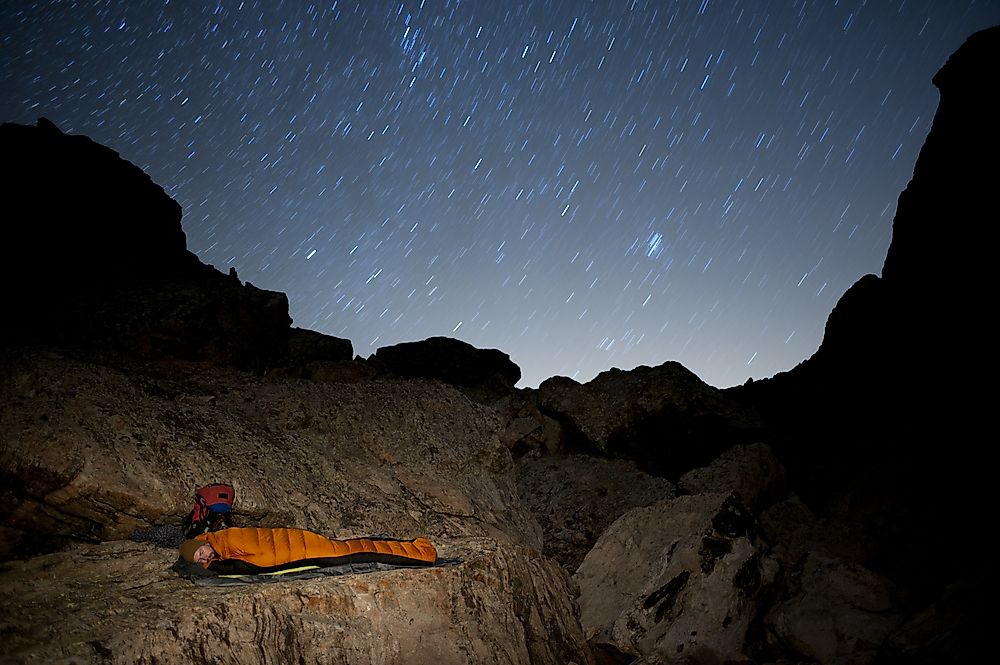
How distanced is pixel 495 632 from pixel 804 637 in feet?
12.0

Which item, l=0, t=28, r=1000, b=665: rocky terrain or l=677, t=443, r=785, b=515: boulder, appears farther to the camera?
l=677, t=443, r=785, b=515: boulder

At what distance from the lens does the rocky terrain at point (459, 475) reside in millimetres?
4523

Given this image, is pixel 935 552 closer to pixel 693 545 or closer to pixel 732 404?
pixel 732 404

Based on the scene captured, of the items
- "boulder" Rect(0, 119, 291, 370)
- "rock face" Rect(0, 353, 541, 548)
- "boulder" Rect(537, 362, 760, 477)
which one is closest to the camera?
"rock face" Rect(0, 353, 541, 548)

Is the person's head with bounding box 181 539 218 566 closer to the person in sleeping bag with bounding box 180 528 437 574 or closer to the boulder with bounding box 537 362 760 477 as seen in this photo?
the person in sleeping bag with bounding box 180 528 437 574

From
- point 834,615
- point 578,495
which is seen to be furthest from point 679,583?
point 578,495

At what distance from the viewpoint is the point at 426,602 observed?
486 cm

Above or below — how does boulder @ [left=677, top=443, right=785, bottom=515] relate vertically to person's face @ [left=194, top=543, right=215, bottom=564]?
below

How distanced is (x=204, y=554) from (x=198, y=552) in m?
0.06

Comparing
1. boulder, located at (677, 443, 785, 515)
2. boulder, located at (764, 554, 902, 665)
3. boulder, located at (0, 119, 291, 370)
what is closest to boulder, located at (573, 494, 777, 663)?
boulder, located at (764, 554, 902, 665)

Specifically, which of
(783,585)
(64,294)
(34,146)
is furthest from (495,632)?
(34,146)

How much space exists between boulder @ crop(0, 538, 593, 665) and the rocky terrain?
0.02 metres

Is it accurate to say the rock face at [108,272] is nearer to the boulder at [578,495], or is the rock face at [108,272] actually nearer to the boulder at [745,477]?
the boulder at [578,495]

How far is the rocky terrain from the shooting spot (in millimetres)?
4523
